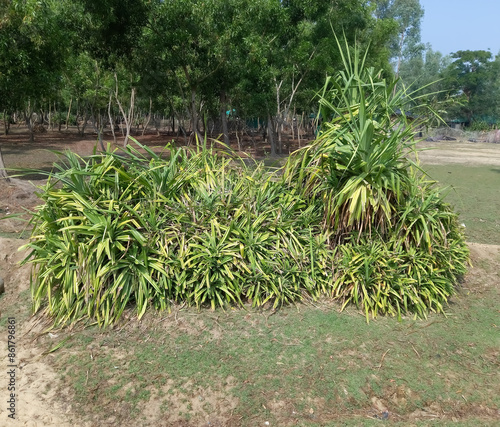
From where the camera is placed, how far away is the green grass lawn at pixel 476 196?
7.31 m

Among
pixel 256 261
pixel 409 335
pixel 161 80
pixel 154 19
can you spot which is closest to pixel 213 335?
pixel 256 261

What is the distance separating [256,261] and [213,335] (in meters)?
0.82

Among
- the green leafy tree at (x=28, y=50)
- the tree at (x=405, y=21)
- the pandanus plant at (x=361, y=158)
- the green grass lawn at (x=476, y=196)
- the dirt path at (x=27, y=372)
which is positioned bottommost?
the dirt path at (x=27, y=372)

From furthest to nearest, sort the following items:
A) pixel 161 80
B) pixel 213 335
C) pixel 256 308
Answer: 1. pixel 161 80
2. pixel 256 308
3. pixel 213 335

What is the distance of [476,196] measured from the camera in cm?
1053

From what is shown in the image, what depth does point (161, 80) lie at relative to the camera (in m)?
13.5

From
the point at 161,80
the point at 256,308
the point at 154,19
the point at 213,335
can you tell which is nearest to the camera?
the point at 213,335

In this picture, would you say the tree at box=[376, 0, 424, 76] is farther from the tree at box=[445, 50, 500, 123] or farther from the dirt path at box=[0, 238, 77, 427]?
the dirt path at box=[0, 238, 77, 427]


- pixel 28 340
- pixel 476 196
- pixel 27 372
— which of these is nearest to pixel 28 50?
pixel 28 340

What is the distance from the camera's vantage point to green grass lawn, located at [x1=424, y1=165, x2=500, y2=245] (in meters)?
7.31

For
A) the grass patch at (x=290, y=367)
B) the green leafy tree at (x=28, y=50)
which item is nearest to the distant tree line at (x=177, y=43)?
the green leafy tree at (x=28, y=50)

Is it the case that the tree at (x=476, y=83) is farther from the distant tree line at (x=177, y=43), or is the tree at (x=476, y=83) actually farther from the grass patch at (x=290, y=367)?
the grass patch at (x=290, y=367)

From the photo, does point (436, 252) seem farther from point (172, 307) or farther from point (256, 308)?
point (172, 307)

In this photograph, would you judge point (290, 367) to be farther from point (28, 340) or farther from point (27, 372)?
point (28, 340)
